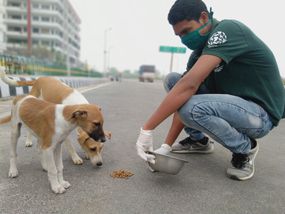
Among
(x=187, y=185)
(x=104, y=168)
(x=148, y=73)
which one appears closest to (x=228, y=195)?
(x=187, y=185)

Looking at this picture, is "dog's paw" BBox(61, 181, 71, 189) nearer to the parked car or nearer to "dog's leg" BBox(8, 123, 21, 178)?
"dog's leg" BBox(8, 123, 21, 178)

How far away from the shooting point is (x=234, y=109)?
2598 mm

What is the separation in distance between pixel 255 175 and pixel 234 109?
0.76m

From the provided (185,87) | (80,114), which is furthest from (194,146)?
(80,114)

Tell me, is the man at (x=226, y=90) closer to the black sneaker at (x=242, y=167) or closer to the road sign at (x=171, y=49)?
the black sneaker at (x=242, y=167)

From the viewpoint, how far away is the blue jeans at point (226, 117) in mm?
2553

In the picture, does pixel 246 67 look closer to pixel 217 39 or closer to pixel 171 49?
pixel 217 39

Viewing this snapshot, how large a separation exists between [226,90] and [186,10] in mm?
883

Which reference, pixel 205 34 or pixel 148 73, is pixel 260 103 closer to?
pixel 205 34

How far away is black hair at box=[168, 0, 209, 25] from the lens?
2469 millimetres

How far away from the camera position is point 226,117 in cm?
262

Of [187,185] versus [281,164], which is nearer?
[187,185]

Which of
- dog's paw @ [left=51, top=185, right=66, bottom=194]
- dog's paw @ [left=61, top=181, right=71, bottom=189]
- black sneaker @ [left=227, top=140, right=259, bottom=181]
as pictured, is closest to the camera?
dog's paw @ [left=51, top=185, right=66, bottom=194]

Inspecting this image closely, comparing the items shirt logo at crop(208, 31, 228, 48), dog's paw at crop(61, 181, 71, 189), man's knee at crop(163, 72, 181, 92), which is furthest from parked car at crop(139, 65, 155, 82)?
dog's paw at crop(61, 181, 71, 189)
